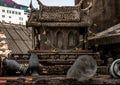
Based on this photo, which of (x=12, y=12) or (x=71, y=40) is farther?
(x=12, y=12)

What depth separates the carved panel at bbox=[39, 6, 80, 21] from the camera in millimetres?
24875

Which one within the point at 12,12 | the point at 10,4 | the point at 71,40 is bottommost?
the point at 71,40

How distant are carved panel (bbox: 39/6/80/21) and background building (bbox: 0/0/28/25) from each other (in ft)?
273

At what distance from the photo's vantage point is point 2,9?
4338 inches

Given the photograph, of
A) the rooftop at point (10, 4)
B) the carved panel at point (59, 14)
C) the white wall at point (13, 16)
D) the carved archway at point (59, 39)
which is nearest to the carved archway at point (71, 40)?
the carved archway at point (59, 39)

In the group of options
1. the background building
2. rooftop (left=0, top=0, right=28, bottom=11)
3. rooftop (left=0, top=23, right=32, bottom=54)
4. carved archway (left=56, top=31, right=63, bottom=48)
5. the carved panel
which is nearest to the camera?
the carved panel

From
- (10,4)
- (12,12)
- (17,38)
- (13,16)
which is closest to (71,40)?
(17,38)

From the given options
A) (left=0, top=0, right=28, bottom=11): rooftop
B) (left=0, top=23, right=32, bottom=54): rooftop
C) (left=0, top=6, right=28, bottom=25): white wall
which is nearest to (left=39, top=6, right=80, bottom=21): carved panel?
(left=0, top=23, right=32, bottom=54): rooftop

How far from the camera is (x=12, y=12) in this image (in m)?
114

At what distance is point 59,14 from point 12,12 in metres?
90.4

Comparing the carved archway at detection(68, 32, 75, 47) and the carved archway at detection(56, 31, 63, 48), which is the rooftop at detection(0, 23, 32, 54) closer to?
the carved archway at detection(56, 31, 63, 48)

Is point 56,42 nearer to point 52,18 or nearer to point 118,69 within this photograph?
point 52,18

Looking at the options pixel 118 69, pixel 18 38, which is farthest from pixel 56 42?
pixel 18 38

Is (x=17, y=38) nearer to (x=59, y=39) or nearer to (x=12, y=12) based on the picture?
(x=59, y=39)
